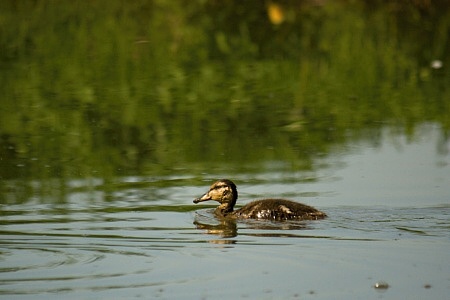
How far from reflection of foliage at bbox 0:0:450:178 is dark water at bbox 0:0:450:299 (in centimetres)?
4

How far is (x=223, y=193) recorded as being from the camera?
10812mm

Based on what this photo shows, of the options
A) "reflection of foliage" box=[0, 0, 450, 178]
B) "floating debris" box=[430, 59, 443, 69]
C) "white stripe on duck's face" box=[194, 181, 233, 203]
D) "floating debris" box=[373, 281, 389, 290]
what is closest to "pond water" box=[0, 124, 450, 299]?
"floating debris" box=[373, 281, 389, 290]

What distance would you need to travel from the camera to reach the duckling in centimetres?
1015

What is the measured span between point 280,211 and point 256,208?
0.24 meters

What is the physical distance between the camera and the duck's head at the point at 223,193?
35.4 ft

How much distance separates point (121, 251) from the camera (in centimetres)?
911

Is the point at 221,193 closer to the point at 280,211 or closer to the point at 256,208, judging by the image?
the point at 256,208

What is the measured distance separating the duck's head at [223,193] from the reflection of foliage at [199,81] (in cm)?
141

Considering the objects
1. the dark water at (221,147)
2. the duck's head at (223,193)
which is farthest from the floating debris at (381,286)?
the duck's head at (223,193)

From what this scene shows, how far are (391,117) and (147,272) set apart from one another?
6242 millimetres

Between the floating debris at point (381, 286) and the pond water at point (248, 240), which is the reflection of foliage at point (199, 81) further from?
the floating debris at point (381, 286)

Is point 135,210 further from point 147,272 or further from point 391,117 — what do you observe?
point 391,117

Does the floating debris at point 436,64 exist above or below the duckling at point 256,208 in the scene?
above

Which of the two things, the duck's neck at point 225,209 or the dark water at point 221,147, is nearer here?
the dark water at point 221,147
